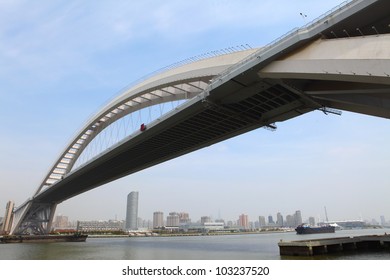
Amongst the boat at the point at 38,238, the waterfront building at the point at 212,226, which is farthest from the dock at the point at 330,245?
the waterfront building at the point at 212,226

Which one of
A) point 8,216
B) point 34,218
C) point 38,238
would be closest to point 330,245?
point 38,238

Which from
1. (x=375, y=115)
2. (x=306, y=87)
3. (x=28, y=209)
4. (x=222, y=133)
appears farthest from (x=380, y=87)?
(x=28, y=209)

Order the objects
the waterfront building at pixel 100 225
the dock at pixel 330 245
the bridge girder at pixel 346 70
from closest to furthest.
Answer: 1. the bridge girder at pixel 346 70
2. the dock at pixel 330 245
3. the waterfront building at pixel 100 225

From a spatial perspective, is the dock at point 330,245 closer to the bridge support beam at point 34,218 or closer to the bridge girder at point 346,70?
the bridge girder at point 346,70

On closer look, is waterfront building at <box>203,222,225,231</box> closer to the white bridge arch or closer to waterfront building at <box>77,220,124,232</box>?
waterfront building at <box>77,220,124,232</box>

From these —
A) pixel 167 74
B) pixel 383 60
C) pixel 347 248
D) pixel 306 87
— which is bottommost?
pixel 347 248
